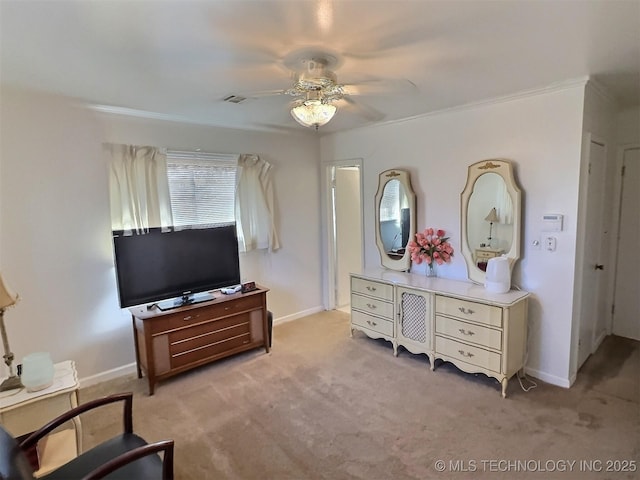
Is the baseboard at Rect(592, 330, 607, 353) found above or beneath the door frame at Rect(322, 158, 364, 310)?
beneath

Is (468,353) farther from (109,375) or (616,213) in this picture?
(109,375)

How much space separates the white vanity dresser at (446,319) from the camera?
2.78m

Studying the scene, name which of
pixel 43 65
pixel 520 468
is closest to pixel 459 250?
pixel 520 468

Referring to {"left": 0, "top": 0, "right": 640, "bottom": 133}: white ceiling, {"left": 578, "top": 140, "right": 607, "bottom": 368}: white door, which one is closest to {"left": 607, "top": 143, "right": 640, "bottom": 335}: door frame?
{"left": 578, "top": 140, "right": 607, "bottom": 368}: white door

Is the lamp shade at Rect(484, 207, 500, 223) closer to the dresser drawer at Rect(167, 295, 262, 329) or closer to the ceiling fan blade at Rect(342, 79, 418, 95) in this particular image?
the ceiling fan blade at Rect(342, 79, 418, 95)

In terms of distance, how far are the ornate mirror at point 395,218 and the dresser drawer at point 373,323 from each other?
2.11 feet

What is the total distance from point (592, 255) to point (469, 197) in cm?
119

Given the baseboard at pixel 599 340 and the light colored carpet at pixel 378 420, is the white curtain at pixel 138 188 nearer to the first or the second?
the light colored carpet at pixel 378 420

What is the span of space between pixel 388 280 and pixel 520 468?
181cm

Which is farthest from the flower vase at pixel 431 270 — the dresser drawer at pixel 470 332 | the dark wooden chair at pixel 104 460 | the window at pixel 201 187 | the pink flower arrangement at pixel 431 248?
the dark wooden chair at pixel 104 460

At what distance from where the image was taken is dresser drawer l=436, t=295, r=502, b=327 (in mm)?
2768

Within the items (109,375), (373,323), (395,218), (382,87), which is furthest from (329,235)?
(109,375)

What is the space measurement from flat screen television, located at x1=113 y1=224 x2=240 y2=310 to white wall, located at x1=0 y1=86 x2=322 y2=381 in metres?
0.35

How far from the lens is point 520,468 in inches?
81.2
